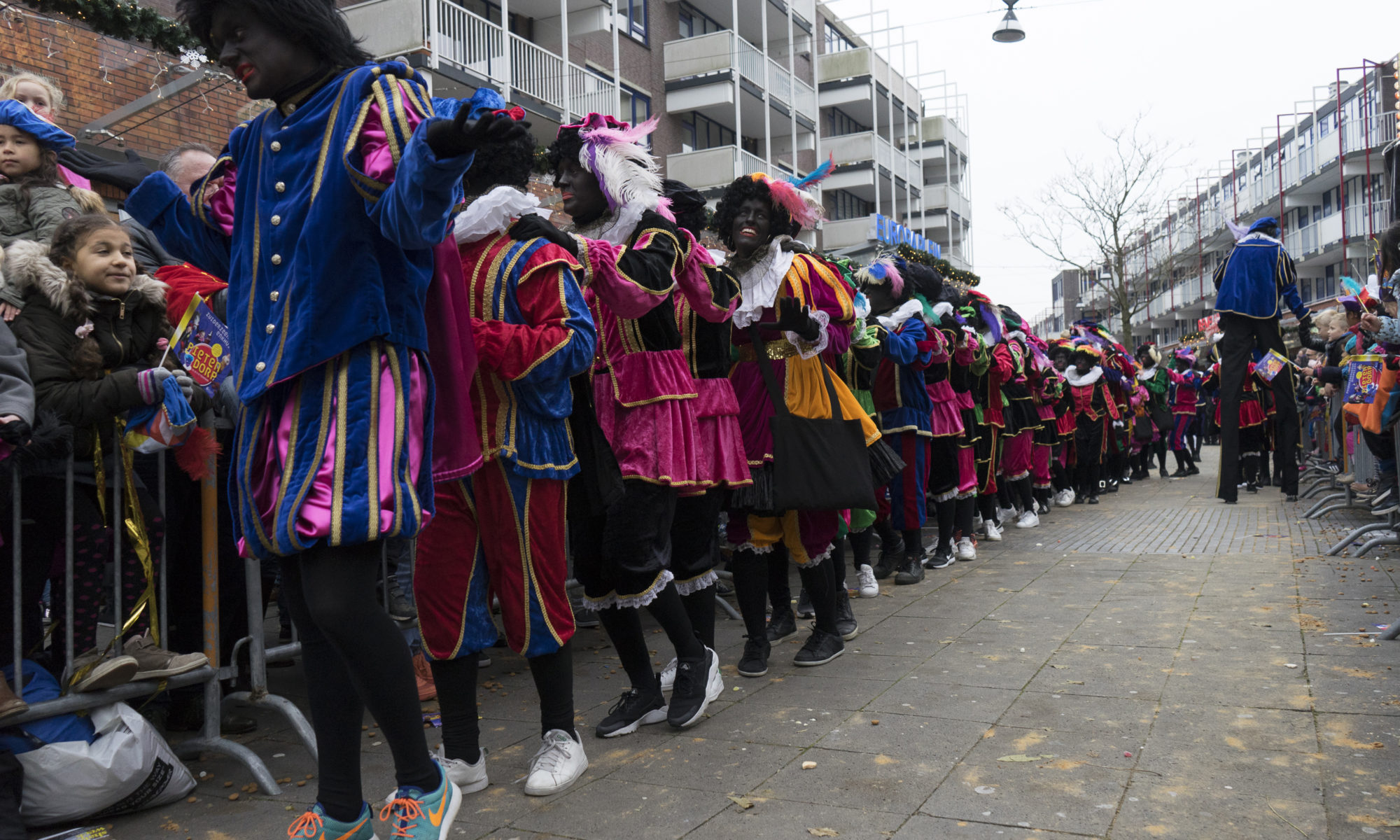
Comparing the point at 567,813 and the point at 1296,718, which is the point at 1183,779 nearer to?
the point at 1296,718

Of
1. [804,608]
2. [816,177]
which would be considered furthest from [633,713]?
Result: [816,177]

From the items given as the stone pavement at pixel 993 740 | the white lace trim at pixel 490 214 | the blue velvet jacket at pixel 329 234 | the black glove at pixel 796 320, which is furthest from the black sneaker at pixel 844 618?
the blue velvet jacket at pixel 329 234

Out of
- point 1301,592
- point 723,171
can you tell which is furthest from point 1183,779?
point 723,171

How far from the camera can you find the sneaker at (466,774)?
3190 mm

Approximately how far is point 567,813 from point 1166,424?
17.4 m

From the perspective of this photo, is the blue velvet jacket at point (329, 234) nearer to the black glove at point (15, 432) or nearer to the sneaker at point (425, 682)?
the black glove at point (15, 432)

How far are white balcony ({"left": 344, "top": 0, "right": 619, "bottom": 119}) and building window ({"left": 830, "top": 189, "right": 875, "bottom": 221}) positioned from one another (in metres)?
18.8

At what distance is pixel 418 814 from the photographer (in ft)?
8.27

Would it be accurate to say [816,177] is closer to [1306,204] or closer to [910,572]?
[910,572]

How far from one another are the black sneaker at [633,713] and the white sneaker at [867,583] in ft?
9.61

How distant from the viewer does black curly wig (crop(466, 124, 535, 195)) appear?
10.9ft

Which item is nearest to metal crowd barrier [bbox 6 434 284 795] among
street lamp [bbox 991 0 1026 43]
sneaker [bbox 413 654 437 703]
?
sneaker [bbox 413 654 437 703]

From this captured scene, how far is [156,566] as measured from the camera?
3598 mm

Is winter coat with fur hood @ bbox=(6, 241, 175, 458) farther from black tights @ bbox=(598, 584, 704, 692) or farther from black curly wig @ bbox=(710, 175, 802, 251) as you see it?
black curly wig @ bbox=(710, 175, 802, 251)
